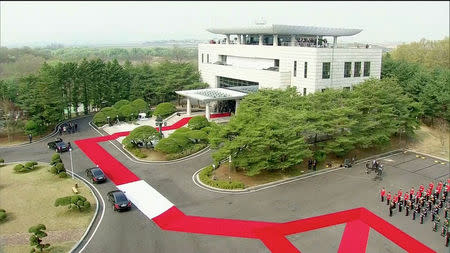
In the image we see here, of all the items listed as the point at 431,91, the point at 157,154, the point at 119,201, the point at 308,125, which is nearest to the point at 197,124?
the point at 157,154

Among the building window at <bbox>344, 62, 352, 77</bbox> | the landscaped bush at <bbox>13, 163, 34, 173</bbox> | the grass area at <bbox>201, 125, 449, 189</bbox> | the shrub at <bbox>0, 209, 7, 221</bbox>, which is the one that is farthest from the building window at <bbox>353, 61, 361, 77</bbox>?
the shrub at <bbox>0, 209, 7, 221</bbox>


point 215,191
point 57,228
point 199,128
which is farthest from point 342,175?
point 57,228

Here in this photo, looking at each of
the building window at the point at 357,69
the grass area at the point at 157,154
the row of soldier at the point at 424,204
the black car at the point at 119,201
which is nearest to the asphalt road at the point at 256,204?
the black car at the point at 119,201

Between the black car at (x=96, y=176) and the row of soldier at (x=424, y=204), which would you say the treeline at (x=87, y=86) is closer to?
the black car at (x=96, y=176)

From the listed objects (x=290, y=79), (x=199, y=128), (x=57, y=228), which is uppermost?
(x=290, y=79)

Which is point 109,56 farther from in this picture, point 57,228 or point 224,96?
point 57,228

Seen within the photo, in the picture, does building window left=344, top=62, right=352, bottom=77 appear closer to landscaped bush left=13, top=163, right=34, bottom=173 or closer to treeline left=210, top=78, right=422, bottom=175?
treeline left=210, top=78, right=422, bottom=175

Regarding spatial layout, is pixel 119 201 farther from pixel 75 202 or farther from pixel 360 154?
pixel 360 154
